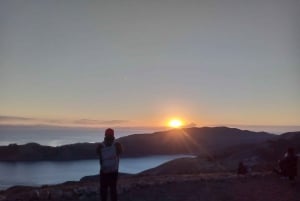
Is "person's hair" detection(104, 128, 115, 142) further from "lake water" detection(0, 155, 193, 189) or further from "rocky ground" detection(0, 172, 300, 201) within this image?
"lake water" detection(0, 155, 193, 189)

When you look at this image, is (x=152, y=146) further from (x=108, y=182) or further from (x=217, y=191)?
(x=108, y=182)

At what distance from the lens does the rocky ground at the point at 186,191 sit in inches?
635

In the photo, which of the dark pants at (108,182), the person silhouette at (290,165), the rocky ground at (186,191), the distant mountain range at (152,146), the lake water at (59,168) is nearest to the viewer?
the dark pants at (108,182)

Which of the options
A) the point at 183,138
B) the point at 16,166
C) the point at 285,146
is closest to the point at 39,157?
the point at 16,166

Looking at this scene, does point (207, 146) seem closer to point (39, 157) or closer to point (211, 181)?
point (39, 157)

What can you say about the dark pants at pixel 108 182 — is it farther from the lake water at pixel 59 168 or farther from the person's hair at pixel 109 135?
the lake water at pixel 59 168

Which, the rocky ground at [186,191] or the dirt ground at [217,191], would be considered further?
the dirt ground at [217,191]

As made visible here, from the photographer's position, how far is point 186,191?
58.5ft

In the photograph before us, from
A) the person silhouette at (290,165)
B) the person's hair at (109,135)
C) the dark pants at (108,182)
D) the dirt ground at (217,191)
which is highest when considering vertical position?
the person's hair at (109,135)

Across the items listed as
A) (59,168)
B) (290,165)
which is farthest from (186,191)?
(59,168)

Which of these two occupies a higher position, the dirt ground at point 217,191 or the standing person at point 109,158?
the standing person at point 109,158

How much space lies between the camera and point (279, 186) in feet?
65.4

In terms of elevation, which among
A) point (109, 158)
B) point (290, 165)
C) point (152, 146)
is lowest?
point (290, 165)

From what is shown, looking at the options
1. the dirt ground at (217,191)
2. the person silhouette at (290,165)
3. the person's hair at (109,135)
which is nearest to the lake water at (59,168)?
the person silhouette at (290,165)
